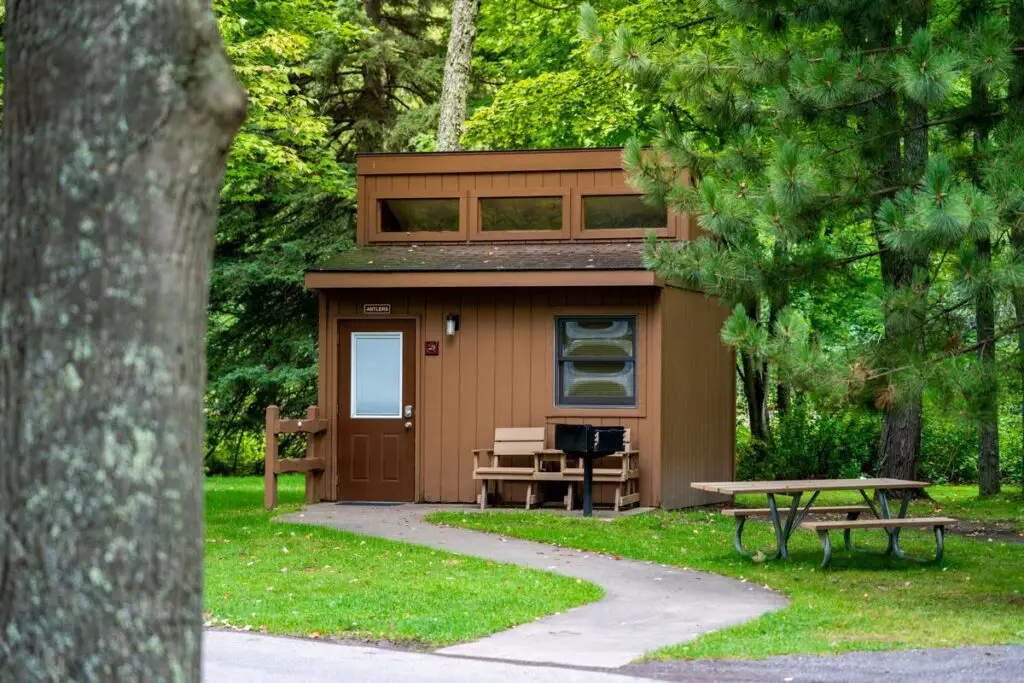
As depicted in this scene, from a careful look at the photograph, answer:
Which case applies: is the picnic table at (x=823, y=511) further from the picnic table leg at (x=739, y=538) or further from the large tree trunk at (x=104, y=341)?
the large tree trunk at (x=104, y=341)

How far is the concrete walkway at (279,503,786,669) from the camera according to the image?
8.14 m

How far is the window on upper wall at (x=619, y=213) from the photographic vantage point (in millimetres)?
17359

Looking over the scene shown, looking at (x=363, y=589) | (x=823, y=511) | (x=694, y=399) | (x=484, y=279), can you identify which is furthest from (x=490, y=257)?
(x=363, y=589)

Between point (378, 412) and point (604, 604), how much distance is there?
25.4 ft

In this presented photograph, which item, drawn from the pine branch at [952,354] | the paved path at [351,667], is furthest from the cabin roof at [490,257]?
the paved path at [351,667]

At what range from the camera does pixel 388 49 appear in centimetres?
2639

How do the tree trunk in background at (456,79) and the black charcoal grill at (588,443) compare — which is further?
the tree trunk in background at (456,79)

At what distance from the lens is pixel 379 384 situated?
17.3m

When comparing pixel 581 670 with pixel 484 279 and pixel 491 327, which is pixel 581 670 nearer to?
pixel 484 279

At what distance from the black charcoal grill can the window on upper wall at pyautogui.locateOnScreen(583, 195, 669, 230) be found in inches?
126

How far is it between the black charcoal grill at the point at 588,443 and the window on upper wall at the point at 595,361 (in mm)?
1273

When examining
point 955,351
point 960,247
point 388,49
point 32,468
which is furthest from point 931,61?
point 388,49

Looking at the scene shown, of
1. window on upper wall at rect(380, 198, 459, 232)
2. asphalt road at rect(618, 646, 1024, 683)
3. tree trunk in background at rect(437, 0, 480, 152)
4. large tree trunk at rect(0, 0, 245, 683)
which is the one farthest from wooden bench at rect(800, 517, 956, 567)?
tree trunk in background at rect(437, 0, 480, 152)

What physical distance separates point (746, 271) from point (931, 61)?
244 centimetres
